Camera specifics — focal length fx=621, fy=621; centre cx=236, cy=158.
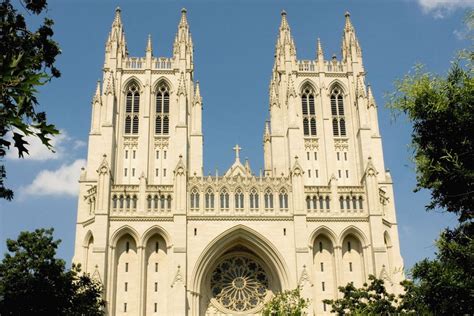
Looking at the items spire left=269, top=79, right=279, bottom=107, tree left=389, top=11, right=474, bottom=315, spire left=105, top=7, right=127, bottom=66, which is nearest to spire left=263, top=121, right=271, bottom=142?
spire left=269, top=79, right=279, bottom=107

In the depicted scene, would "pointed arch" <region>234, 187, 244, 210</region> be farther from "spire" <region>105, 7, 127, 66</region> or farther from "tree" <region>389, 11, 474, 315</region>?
"tree" <region>389, 11, 474, 315</region>

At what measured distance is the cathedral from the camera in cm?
4275

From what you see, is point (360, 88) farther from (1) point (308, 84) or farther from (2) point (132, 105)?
(2) point (132, 105)

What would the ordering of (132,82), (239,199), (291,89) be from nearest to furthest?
(239,199), (291,89), (132,82)

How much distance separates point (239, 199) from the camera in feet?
148

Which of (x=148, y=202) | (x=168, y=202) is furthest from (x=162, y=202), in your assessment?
(x=148, y=202)

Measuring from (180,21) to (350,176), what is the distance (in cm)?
1991

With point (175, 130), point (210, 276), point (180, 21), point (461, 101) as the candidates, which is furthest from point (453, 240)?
point (180, 21)

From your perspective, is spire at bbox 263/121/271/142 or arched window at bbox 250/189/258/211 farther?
spire at bbox 263/121/271/142

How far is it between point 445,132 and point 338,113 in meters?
29.8

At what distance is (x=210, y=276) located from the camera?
4497 centimetres

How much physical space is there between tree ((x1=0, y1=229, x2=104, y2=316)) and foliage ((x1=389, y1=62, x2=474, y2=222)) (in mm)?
17923

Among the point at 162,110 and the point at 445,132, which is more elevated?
the point at 162,110

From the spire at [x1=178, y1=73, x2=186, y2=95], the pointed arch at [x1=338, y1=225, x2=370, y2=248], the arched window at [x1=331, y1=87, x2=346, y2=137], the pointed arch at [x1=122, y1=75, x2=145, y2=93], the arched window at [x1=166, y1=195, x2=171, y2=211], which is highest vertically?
the pointed arch at [x1=122, y1=75, x2=145, y2=93]
